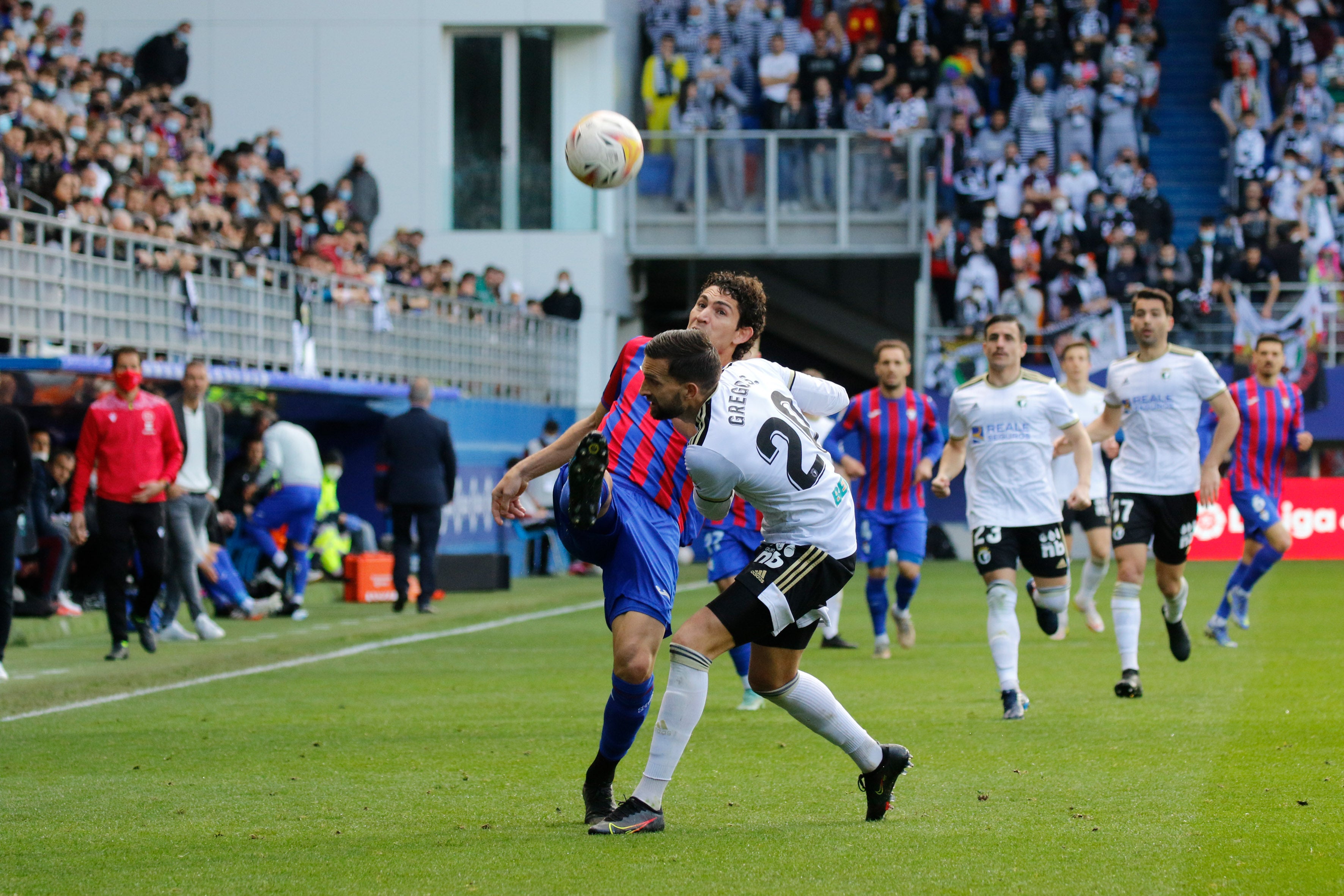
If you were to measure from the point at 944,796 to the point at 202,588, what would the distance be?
1172 centimetres

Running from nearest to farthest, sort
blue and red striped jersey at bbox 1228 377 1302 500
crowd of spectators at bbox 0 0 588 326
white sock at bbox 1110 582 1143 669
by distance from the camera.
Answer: white sock at bbox 1110 582 1143 669
blue and red striped jersey at bbox 1228 377 1302 500
crowd of spectators at bbox 0 0 588 326

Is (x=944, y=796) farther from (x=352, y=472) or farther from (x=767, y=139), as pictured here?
(x=767, y=139)

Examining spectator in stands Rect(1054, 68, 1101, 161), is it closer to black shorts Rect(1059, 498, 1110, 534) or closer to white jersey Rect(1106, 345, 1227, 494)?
black shorts Rect(1059, 498, 1110, 534)

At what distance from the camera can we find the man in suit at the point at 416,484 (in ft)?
54.1

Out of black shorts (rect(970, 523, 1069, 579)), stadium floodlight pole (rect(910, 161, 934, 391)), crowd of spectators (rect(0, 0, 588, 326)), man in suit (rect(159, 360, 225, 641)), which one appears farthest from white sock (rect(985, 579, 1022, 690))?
stadium floodlight pole (rect(910, 161, 934, 391))

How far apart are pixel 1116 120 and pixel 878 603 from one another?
1803 cm

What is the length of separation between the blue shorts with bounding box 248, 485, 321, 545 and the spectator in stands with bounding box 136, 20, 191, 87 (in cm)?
1239

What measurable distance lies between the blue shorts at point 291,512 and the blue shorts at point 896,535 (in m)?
6.23

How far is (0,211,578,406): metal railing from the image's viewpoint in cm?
1498

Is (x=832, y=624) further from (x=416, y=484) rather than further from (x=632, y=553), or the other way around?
(x=632, y=553)

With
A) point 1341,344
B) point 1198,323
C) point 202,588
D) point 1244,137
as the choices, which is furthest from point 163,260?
point 1244,137

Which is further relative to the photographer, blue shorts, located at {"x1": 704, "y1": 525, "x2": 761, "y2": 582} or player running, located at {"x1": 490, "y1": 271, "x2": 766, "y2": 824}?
blue shorts, located at {"x1": 704, "y1": 525, "x2": 761, "y2": 582}

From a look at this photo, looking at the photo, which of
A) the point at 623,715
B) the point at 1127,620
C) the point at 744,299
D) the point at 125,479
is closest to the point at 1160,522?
the point at 1127,620

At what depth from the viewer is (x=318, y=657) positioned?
41.2 feet
